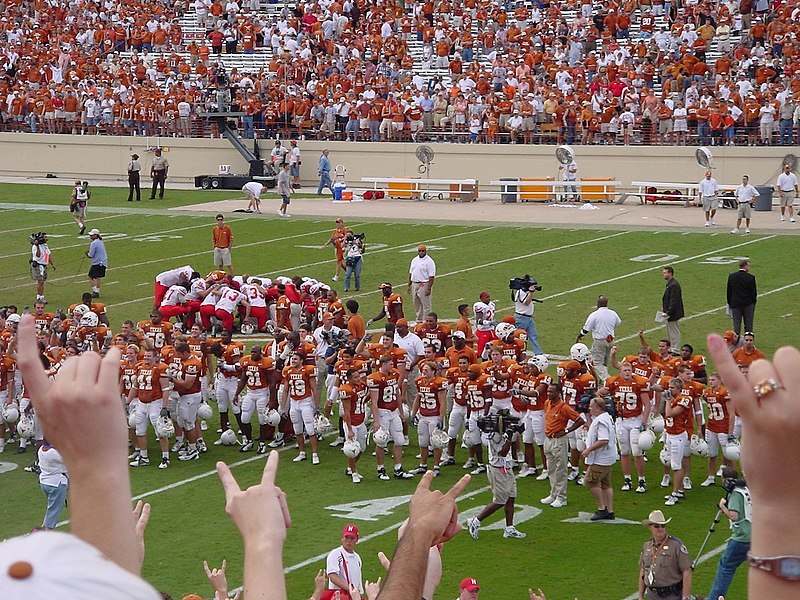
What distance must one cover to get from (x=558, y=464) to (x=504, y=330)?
13.5 feet

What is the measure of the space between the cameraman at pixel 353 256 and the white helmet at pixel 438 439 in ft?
32.8

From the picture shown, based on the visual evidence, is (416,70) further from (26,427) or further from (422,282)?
(26,427)

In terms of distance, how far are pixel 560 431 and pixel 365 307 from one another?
1000cm

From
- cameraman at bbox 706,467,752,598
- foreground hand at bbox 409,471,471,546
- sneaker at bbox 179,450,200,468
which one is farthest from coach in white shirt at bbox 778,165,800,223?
foreground hand at bbox 409,471,471,546

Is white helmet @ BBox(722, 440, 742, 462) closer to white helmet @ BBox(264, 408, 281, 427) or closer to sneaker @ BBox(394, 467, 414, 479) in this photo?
sneaker @ BBox(394, 467, 414, 479)

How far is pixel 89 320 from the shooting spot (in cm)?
1867

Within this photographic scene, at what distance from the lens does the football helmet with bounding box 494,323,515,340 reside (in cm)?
1677

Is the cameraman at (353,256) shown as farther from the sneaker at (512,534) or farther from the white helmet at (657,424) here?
the sneaker at (512,534)

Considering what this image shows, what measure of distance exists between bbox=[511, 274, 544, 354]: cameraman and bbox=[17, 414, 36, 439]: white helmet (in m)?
6.85

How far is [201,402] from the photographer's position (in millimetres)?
15711

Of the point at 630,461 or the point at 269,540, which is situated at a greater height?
the point at 269,540

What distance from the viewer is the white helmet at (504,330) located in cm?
1677

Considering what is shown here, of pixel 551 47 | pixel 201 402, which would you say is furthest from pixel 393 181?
pixel 201 402

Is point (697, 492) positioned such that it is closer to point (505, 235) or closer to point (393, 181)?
point (505, 235)
